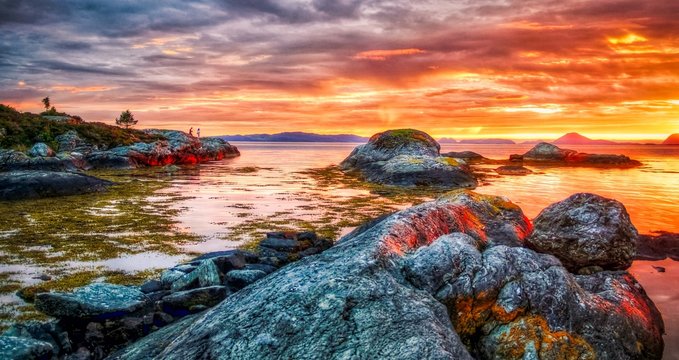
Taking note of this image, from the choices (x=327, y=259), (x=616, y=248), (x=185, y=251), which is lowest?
(x=185, y=251)

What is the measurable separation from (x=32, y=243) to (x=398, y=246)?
13.4m

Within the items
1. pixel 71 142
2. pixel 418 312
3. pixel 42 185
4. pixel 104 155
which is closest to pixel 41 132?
pixel 71 142

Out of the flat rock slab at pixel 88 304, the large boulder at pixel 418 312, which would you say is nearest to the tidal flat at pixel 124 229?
the flat rock slab at pixel 88 304

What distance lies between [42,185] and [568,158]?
256 ft

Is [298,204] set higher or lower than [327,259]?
lower

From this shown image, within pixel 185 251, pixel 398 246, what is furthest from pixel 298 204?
pixel 398 246

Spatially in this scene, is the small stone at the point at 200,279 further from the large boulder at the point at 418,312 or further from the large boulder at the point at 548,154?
the large boulder at the point at 548,154

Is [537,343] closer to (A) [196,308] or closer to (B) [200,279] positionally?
(A) [196,308]

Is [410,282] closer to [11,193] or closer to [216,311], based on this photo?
[216,311]

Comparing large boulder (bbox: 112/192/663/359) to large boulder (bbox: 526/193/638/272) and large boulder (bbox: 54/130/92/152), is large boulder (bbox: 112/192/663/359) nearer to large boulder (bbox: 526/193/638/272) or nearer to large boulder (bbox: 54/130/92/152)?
large boulder (bbox: 526/193/638/272)

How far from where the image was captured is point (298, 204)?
82.1ft

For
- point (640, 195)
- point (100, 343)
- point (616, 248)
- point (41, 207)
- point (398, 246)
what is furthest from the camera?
point (640, 195)

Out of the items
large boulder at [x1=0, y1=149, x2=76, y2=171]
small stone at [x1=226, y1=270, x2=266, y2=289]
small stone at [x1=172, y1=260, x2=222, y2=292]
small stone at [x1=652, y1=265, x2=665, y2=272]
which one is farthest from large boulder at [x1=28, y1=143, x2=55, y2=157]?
small stone at [x1=652, y1=265, x2=665, y2=272]

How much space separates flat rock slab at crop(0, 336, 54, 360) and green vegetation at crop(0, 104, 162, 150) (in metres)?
48.6
